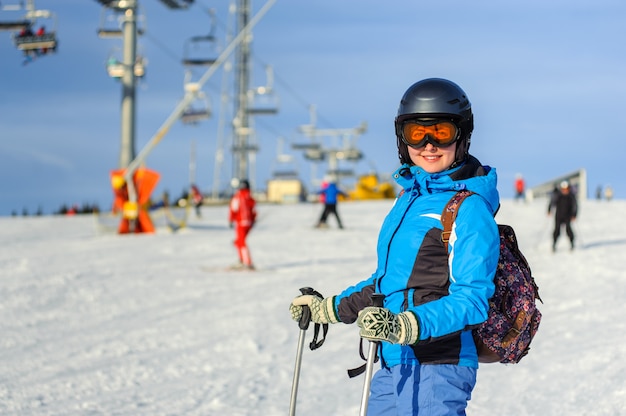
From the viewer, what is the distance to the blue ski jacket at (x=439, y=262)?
2.59 m

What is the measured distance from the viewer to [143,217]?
25422mm

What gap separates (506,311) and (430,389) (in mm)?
355

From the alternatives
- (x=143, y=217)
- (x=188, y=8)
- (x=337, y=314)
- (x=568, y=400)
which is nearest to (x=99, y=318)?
→ (x=568, y=400)

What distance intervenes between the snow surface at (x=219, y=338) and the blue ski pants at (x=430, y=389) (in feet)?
10.5

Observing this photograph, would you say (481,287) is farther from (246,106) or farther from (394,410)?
(246,106)

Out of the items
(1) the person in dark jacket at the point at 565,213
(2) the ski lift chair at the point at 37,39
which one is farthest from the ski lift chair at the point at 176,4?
(1) the person in dark jacket at the point at 565,213

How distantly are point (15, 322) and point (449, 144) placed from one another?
8.37m

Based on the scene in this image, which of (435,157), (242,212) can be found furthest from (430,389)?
(242,212)

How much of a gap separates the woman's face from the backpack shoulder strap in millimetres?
196

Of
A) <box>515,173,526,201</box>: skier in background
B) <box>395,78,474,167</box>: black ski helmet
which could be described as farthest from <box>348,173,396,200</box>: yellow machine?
<box>395,78,474,167</box>: black ski helmet

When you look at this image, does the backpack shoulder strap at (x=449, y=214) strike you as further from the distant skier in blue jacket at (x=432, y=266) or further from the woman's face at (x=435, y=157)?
the woman's face at (x=435, y=157)

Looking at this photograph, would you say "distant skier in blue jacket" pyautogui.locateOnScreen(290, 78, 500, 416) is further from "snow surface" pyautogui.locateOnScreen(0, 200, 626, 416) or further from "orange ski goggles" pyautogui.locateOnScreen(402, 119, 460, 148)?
"snow surface" pyautogui.locateOnScreen(0, 200, 626, 416)

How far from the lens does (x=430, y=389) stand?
9.00ft

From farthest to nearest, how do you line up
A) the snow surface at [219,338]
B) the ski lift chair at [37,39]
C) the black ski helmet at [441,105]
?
the ski lift chair at [37,39] < the snow surface at [219,338] < the black ski helmet at [441,105]
